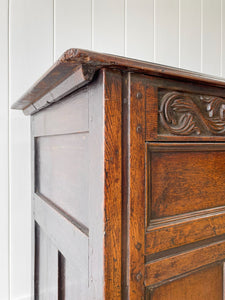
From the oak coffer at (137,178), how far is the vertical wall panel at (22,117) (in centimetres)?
35

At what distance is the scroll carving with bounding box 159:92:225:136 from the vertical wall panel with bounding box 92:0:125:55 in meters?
0.66

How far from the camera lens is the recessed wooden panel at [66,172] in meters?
0.43

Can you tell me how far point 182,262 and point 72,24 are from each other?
2.84 ft

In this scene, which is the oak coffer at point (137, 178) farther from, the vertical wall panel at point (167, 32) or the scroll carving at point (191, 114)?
the vertical wall panel at point (167, 32)

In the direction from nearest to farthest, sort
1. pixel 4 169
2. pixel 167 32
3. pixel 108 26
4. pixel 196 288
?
1. pixel 196 288
2. pixel 4 169
3. pixel 108 26
4. pixel 167 32

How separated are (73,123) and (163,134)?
17cm

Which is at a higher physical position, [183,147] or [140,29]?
[140,29]

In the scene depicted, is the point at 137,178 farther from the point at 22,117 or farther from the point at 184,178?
the point at 22,117

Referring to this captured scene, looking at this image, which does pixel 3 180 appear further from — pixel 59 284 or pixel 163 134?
pixel 163 134

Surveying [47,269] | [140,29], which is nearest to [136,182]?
[47,269]

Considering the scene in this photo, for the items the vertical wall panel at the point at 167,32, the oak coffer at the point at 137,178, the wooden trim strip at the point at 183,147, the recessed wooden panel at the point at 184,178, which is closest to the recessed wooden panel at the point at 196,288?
the oak coffer at the point at 137,178

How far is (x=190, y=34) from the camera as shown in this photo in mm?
1227

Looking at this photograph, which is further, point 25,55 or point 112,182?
point 25,55

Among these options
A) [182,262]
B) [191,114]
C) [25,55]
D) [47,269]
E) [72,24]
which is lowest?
[47,269]
